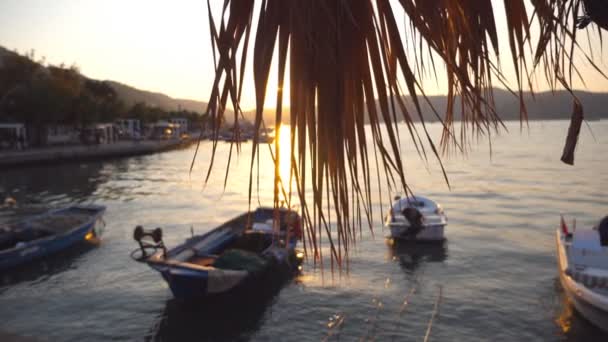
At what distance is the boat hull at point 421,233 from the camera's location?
1809cm

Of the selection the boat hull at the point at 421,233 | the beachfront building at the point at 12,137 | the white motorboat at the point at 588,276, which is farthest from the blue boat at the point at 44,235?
the beachfront building at the point at 12,137

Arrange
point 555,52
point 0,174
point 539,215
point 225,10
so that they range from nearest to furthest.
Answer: point 225,10
point 555,52
point 539,215
point 0,174

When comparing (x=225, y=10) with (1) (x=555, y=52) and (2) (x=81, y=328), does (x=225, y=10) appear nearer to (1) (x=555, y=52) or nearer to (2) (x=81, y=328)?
(1) (x=555, y=52)

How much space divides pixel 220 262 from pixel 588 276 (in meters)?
8.50

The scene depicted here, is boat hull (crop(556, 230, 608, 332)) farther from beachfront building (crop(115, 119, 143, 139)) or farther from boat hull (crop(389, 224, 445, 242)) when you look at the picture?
beachfront building (crop(115, 119, 143, 139))

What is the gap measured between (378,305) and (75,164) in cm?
4247

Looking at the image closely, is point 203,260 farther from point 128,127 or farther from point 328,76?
point 128,127

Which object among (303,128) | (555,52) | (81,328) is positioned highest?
(555,52)

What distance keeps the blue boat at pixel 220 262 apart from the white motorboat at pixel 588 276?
21.2ft

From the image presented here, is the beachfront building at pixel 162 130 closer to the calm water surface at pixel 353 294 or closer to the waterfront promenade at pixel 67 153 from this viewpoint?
the waterfront promenade at pixel 67 153

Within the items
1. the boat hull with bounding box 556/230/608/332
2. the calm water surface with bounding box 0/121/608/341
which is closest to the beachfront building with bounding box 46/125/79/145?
the calm water surface with bounding box 0/121/608/341

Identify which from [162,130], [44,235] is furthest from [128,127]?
[44,235]

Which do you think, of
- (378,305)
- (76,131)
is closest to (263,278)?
(378,305)

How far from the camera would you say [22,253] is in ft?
48.5
